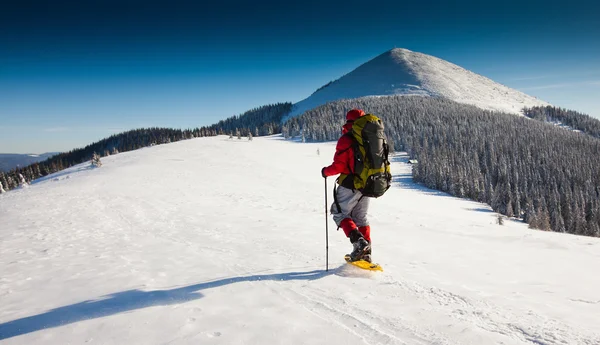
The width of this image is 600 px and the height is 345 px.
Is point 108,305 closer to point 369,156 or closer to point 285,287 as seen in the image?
point 285,287

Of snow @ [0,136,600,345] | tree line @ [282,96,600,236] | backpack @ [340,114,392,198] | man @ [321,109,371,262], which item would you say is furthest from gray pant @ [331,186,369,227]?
tree line @ [282,96,600,236]

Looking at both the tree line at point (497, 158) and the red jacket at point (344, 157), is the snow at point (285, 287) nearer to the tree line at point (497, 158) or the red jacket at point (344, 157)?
the red jacket at point (344, 157)

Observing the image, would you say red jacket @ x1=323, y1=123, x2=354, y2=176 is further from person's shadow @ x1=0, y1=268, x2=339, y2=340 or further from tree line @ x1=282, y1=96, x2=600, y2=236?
tree line @ x1=282, y1=96, x2=600, y2=236

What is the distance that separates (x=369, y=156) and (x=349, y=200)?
3.57 ft

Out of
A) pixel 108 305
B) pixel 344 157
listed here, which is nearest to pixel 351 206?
pixel 344 157

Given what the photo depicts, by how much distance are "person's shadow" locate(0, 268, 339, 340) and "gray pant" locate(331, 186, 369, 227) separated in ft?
4.67

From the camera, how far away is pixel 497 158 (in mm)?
102312

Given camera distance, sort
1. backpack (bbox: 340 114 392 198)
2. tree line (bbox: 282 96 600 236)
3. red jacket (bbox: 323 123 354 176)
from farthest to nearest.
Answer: tree line (bbox: 282 96 600 236), red jacket (bbox: 323 123 354 176), backpack (bbox: 340 114 392 198)

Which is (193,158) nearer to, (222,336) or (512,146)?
(222,336)

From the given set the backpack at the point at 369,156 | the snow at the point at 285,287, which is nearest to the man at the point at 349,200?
the backpack at the point at 369,156

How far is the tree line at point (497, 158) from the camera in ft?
221

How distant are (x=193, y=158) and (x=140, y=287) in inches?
2151

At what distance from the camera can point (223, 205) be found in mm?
17750

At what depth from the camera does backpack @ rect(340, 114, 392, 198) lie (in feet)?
20.0
